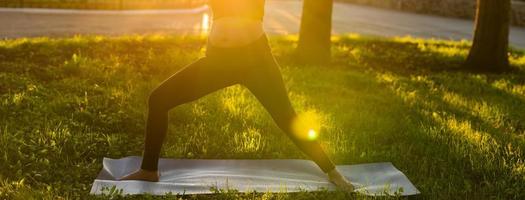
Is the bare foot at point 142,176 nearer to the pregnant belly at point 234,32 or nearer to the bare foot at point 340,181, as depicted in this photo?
the pregnant belly at point 234,32

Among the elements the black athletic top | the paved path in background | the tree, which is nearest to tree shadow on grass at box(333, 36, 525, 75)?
the tree

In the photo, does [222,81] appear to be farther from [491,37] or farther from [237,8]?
[491,37]

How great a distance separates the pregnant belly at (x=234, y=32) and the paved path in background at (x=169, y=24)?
9.34m

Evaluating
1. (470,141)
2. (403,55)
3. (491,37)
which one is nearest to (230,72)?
(470,141)

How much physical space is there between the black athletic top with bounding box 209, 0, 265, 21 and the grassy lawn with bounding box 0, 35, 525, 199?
1.33m

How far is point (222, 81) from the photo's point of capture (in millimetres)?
4230

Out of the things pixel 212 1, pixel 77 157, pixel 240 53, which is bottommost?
pixel 77 157

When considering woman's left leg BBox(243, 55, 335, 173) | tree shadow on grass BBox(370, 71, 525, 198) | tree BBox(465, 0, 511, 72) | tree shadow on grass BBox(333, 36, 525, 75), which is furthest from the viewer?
tree shadow on grass BBox(333, 36, 525, 75)

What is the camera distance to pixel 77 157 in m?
5.23

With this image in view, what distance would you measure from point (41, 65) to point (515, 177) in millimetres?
6623

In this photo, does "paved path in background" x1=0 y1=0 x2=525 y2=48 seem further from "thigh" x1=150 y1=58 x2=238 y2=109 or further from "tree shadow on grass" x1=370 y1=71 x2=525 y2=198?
"thigh" x1=150 y1=58 x2=238 y2=109

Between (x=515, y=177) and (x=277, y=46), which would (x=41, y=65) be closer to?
(x=277, y=46)

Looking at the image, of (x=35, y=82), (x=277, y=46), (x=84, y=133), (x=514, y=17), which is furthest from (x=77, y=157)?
(x=514, y=17)

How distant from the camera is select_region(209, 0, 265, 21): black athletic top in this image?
3984mm
